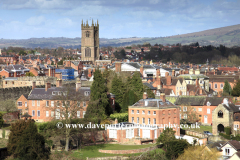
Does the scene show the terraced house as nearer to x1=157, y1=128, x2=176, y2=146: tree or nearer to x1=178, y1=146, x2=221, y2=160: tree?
x1=157, y1=128, x2=176, y2=146: tree

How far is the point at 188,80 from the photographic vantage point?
8462 cm

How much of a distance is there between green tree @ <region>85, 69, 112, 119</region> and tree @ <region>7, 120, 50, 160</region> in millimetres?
9241

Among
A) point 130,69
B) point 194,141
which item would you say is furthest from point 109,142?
point 130,69

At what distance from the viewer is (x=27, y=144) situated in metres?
42.3

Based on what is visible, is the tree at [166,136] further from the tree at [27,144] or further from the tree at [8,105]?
the tree at [8,105]

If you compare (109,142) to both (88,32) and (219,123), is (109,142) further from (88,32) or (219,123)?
(88,32)

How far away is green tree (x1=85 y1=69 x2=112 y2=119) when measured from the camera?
52.2 meters

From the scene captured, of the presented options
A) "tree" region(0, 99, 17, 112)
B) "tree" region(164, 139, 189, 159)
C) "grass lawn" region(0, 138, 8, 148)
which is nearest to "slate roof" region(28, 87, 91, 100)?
"tree" region(0, 99, 17, 112)

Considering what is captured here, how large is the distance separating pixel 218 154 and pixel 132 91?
18.3 m

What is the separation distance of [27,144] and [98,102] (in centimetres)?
1294

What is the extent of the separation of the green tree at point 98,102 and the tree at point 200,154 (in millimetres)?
12765

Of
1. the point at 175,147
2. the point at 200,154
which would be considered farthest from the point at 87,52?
the point at 200,154

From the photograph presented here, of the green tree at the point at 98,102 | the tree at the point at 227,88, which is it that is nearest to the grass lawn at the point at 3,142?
the green tree at the point at 98,102

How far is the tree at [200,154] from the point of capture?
4212 centimetres
